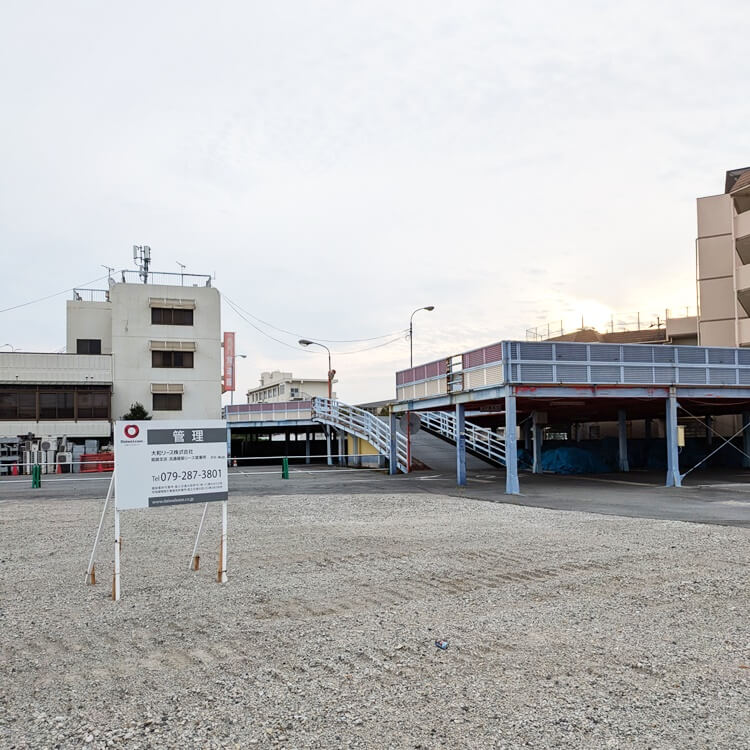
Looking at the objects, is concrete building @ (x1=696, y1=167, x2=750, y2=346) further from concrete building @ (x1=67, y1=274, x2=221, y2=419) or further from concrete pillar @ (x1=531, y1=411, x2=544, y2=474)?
concrete building @ (x1=67, y1=274, x2=221, y2=419)

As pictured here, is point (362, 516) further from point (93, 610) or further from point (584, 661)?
point (584, 661)

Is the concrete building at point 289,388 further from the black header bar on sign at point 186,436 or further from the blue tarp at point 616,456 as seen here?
the black header bar on sign at point 186,436

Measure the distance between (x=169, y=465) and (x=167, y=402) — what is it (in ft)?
139

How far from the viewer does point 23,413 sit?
44.9 metres

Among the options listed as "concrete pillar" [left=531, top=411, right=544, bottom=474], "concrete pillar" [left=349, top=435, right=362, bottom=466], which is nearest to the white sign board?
"concrete pillar" [left=531, top=411, right=544, bottom=474]

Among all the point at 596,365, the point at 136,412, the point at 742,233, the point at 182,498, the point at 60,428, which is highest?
the point at 742,233

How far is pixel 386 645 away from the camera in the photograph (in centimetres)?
628

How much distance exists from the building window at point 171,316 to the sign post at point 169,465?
43.1 m

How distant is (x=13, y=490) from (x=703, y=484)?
2506 cm

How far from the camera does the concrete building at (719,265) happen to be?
40156mm

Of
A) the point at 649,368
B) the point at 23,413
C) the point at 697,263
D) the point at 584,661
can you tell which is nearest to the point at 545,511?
the point at 649,368

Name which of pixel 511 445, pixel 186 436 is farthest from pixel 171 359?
pixel 186 436

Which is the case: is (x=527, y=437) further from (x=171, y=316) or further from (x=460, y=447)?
(x=171, y=316)

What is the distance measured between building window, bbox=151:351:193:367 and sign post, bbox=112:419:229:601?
42.3 meters
